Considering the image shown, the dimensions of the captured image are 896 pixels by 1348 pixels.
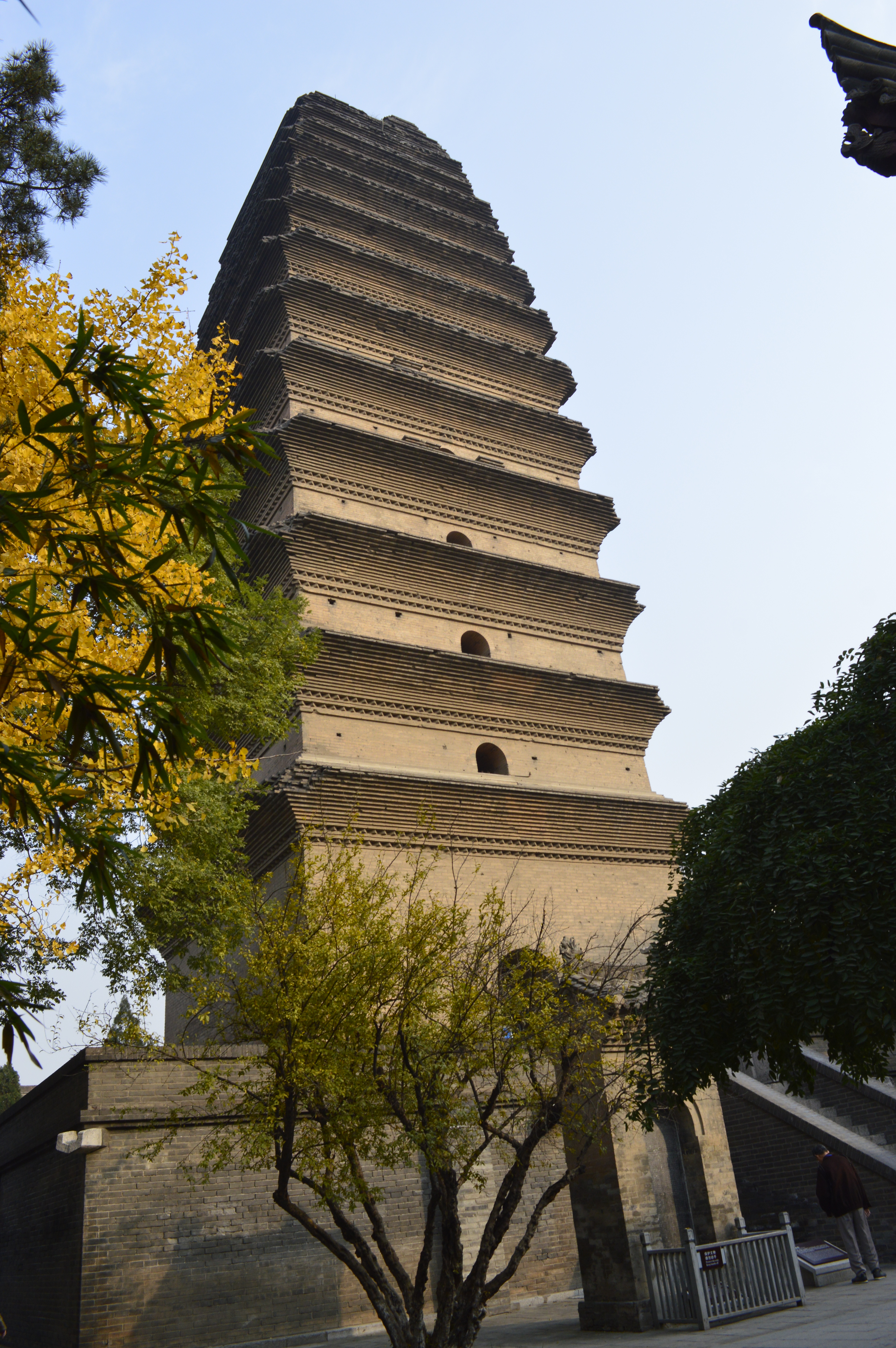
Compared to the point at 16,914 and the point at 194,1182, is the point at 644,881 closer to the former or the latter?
the point at 194,1182

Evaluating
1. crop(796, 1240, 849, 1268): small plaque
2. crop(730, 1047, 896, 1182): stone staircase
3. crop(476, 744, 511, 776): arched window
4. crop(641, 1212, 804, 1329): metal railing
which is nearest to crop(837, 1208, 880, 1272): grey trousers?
crop(796, 1240, 849, 1268): small plaque

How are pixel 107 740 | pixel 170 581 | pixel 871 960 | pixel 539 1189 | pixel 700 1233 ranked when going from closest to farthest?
pixel 107 740
pixel 871 960
pixel 170 581
pixel 700 1233
pixel 539 1189

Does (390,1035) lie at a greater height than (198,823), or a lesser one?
lesser

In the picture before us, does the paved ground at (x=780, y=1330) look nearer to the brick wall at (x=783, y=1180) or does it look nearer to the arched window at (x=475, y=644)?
the brick wall at (x=783, y=1180)

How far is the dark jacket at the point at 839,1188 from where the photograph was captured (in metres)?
9.02

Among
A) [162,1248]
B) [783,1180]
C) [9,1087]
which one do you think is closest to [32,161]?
[162,1248]

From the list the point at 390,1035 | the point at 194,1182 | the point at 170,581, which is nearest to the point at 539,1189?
the point at 194,1182

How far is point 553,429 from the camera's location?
61.2 feet

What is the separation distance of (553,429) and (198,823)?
39.7ft

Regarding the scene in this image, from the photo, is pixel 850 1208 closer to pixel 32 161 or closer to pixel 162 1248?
pixel 162 1248

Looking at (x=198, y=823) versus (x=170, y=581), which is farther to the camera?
(x=198, y=823)

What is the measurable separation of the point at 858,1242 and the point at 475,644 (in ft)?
29.7

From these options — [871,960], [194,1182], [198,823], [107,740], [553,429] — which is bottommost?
[194,1182]

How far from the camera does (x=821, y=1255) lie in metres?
9.83
